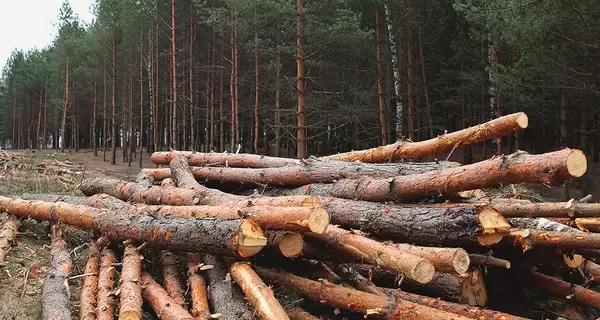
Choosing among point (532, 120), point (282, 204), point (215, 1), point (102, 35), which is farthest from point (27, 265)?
point (102, 35)

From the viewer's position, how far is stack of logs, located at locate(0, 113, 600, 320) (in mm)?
4305

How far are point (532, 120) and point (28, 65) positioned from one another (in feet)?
171

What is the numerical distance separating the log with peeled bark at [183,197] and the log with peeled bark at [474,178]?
1094 mm

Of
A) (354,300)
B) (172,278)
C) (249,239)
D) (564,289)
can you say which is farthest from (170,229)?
(564,289)

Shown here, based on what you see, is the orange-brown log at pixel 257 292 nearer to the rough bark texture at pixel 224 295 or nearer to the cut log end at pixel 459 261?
the rough bark texture at pixel 224 295

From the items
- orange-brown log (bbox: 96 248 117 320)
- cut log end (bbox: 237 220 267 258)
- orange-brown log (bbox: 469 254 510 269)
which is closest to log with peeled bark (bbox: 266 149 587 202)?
orange-brown log (bbox: 469 254 510 269)

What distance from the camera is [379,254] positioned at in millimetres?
4371

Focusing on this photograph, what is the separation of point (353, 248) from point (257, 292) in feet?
3.44

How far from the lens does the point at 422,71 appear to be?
79.6 ft

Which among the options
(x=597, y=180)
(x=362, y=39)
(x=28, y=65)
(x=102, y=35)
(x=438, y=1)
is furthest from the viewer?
(x=28, y=65)

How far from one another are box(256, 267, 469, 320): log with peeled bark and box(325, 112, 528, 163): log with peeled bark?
2.99m

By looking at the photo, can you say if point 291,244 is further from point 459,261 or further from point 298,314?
point 459,261

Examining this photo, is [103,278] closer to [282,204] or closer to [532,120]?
[282,204]

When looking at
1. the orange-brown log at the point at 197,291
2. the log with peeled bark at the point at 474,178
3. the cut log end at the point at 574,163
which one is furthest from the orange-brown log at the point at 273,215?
the cut log end at the point at 574,163
